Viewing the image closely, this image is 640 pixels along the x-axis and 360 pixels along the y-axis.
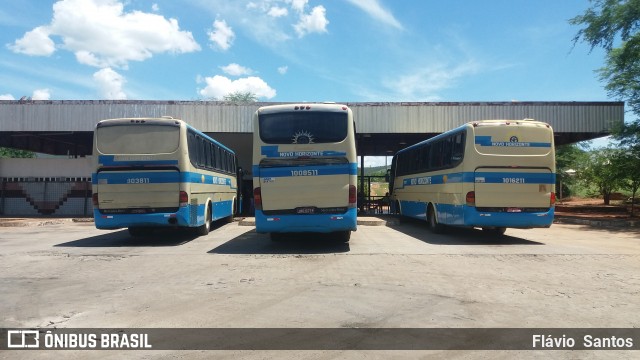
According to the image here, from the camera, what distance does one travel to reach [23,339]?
4699mm

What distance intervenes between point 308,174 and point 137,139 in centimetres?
482

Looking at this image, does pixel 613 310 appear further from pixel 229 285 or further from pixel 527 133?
pixel 527 133

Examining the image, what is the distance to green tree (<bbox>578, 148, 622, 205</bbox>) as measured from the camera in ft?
72.1

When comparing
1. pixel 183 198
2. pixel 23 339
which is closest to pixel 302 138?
pixel 183 198

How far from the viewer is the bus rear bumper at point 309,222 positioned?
10742mm

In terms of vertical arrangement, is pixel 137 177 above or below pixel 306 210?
above

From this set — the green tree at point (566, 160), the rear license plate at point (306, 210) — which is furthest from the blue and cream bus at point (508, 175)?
the green tree at point (566, 160)

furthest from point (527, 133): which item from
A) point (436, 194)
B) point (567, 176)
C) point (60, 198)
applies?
point (567, 176)

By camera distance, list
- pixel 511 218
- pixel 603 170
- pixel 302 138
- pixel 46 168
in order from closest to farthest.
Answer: pixel 302 138, pixel 511 218, pixel 46 168, pixel 603 170

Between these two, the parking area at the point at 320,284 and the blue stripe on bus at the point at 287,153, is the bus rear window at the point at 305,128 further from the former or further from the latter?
the parking area at the point at 320,284

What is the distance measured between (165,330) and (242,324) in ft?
2.77

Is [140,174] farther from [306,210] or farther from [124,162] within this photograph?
[306,210]

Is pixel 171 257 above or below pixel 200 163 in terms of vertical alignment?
below

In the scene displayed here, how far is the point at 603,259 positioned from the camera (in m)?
9.78
